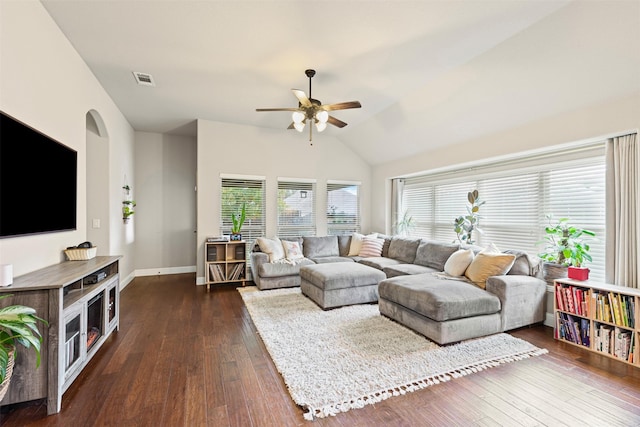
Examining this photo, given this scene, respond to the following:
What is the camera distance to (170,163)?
20.9 feet

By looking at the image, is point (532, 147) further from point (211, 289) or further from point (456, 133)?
point (211, 289)

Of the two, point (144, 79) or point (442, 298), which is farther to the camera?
point (144, 79)

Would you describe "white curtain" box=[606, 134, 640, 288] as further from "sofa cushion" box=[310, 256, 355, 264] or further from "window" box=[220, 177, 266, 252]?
"window" box=[220, 177, 266, 252]

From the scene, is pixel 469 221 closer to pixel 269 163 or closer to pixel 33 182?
pixel 269 163

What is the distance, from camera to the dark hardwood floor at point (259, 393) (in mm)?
1844

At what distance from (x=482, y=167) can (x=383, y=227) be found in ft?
8.08

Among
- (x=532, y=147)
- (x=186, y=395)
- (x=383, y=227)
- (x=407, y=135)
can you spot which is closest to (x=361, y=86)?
(x=407, y=135)

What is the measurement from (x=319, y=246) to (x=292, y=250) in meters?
0.67

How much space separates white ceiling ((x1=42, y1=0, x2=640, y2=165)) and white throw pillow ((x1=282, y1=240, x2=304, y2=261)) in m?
2.40

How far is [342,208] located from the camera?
6652 mm

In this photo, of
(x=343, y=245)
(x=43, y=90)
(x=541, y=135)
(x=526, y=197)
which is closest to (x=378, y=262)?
(x=343, y=245)

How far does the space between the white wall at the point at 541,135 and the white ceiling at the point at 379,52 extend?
4.4 inches

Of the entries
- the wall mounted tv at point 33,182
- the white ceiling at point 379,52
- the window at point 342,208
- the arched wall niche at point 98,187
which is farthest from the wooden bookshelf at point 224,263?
the white ceiling at point 379,52

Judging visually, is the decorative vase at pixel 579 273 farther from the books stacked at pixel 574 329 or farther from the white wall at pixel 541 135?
the white wall at pixel 541 135
